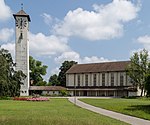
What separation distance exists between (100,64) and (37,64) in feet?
70.4

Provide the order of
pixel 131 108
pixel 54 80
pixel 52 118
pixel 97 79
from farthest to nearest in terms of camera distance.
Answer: pixel 54 80 → pixel 97 79 → pixel 131 108 → pixel 52 118

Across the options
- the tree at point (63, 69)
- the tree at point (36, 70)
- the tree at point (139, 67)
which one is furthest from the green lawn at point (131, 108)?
the tree at point (63, 69)

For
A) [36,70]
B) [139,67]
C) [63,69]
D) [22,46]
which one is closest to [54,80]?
[63,69]

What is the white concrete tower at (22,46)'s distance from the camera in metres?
86.3

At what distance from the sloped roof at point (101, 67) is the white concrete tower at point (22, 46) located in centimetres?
2263

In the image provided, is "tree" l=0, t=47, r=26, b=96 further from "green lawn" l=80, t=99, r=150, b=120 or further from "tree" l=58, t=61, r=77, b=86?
"tree" l=58, t=61, r=77, b=86

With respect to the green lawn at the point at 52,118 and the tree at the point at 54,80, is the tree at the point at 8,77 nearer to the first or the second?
the green lawn at the point at 52,118

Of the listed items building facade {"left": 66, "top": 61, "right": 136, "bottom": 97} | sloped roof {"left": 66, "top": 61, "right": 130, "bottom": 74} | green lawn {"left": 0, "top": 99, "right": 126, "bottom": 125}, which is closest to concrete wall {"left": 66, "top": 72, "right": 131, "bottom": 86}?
building facade {"left": 66, "top": 61, "right": 136, "bottom": 97}

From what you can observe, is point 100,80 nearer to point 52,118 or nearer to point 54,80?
point 54,80

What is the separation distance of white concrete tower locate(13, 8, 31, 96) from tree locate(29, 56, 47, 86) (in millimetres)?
17113

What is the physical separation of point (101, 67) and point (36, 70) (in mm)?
22177

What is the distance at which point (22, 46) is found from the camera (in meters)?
87.6

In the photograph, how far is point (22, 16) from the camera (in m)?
90.3

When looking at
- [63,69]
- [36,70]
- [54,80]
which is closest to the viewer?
[36,70]
